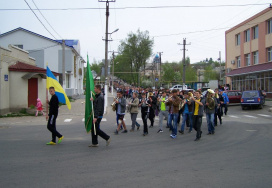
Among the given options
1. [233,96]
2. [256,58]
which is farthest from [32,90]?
[256,58]

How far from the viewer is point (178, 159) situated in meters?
7.16

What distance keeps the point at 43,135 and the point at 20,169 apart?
506cm

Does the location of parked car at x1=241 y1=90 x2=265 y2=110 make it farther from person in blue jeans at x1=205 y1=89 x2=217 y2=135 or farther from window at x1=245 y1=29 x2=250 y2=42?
window at x1=245 y1=29 x2=250 y2=42

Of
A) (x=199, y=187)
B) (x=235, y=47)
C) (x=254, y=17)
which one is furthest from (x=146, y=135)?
(x=235, y=47)

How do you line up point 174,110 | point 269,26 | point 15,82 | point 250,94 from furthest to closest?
1. point 269,26
2. point 250,94
3. point 15,82
4. point 174,110

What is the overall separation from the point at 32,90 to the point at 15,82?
167 centimetres

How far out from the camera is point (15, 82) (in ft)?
61.2

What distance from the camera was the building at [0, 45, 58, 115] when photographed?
17562 mm

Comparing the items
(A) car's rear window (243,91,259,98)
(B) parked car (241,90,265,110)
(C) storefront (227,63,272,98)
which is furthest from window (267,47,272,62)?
(A) car's rear window (243,91,259,98)

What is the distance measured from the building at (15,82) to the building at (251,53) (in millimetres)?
24085

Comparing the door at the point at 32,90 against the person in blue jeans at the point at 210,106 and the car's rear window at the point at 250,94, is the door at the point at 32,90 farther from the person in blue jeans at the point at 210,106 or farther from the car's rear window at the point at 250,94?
the car's rear window at the point at 250,94

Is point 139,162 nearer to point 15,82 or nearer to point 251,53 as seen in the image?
point 15,82

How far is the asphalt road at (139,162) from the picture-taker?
5355 millimetres

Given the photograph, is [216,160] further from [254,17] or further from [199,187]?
[254,17]
